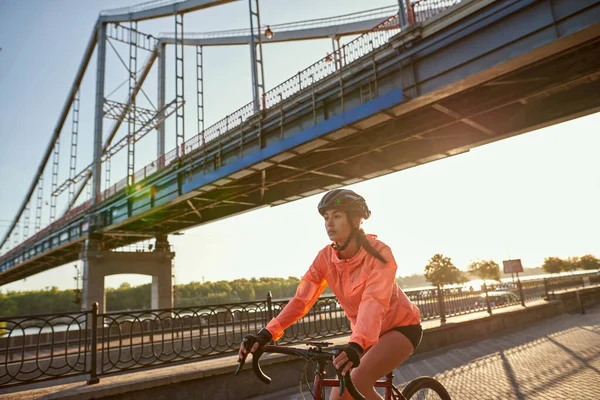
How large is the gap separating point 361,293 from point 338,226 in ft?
1.32

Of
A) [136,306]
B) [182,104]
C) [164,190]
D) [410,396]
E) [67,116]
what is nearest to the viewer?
[410,396]

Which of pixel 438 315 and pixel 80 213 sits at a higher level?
pixel 80 213

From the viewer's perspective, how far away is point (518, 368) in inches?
286

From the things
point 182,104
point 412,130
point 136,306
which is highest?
point 182,104

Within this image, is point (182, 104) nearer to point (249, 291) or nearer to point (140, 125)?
→ point (140, 125)

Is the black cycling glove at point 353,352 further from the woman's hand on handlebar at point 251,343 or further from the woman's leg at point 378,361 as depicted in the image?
the woman's hand on handlebar at point 251,343

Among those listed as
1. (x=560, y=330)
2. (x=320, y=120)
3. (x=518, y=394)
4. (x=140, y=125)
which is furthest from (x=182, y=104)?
(x=518, y=394)

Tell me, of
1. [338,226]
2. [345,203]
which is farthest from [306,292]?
[345,203]

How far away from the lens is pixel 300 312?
95.8 inches

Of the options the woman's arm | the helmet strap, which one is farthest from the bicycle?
the helmet strap

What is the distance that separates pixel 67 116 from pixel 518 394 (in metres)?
67.8

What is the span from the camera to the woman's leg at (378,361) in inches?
84.5

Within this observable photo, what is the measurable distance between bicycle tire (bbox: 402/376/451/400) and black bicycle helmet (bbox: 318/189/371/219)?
1.34 m

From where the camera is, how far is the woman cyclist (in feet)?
7.04
